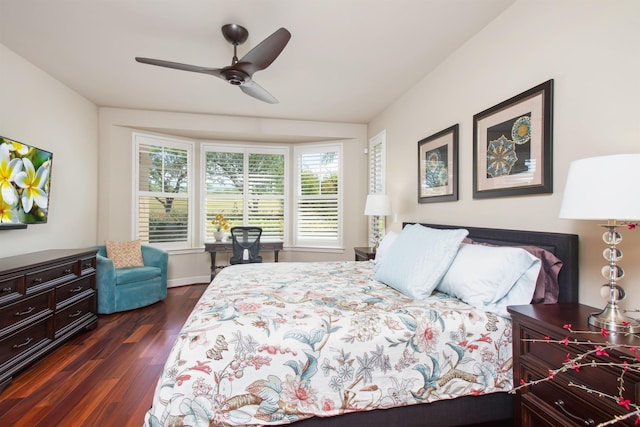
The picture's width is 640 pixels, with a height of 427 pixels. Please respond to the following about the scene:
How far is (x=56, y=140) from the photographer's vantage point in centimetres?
326

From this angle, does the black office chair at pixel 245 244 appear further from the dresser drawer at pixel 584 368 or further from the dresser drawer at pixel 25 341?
the dresser drawer at pixel 584 368

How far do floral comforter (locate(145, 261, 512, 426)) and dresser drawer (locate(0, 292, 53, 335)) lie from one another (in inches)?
63.7

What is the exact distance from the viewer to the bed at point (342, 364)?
3.96 feet

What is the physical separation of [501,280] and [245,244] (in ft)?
11.4

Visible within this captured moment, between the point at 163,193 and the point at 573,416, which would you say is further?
the point at 163,193

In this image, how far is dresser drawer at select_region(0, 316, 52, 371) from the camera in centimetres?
200

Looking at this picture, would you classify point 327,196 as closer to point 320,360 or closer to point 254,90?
point 254,90

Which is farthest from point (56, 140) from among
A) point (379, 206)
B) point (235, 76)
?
point (379, 206)

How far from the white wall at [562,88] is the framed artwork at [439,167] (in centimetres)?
7

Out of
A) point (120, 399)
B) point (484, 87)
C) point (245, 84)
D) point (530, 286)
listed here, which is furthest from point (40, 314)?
point (484, 87)

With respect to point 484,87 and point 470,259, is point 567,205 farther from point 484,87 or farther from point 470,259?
point 484,87

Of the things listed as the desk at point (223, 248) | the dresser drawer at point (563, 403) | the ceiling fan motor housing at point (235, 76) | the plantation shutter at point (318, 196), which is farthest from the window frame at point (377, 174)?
the dresser drawer at point (563, 403)

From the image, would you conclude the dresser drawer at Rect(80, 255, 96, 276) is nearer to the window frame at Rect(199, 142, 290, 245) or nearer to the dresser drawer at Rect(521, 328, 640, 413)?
the window frame at Rect(199, 142, 290, 245)

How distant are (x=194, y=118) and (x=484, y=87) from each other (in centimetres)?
375
